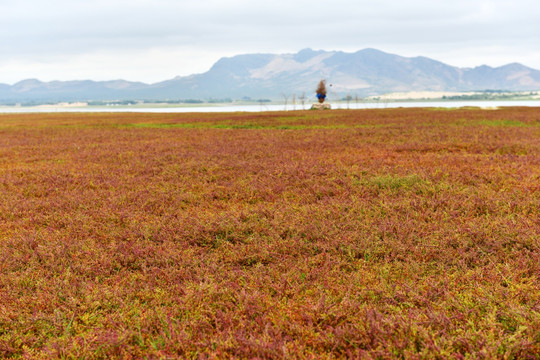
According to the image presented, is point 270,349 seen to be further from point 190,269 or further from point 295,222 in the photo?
point 295,222

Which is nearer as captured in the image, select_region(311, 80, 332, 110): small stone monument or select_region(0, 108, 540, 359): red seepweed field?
select_region(0, 108, 540, 359): red seepweed field

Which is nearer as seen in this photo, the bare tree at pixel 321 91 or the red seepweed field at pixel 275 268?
the red seepweed field at pixel 275 268

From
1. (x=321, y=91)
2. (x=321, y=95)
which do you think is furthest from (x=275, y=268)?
(x=321, y=91)

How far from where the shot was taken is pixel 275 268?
475cm

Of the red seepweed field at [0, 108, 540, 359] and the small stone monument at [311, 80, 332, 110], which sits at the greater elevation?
the small stone monument at [311, 80, 332, 110]

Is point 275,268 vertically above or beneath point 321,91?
beneath

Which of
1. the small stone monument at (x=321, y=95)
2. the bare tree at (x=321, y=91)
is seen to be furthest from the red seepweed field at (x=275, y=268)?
the bare tree at (x=321, y=91)

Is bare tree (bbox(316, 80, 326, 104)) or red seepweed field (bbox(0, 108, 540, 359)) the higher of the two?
bare tree (bbox(316, 80, 326, 104))

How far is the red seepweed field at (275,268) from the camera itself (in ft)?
10.6

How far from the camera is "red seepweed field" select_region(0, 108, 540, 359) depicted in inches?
127

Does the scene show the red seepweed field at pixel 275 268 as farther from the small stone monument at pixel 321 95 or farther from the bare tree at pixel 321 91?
the bare tree at pixel 321 91

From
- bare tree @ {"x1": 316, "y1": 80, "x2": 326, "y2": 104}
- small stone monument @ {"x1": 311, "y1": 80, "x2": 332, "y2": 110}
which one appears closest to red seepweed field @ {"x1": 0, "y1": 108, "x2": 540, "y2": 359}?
small stone monument @ {"x1": 311, "y1": 80, "x2": 332, "y2": 110}

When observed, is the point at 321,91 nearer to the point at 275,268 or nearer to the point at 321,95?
the point at 321,95

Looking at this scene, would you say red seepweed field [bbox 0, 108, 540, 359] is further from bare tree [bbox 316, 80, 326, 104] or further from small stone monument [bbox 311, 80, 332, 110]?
bare tree [bbox 316, 80, 326, 104]
